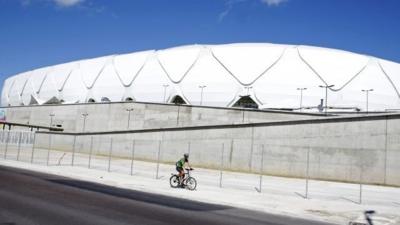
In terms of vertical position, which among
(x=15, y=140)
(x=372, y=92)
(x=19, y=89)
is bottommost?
(x=15, y=140)

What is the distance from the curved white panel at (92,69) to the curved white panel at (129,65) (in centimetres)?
403

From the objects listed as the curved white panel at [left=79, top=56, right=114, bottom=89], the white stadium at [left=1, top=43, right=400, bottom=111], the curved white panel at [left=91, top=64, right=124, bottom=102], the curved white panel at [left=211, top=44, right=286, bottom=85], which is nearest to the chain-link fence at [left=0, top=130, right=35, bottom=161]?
the white stadium at [left=1, top=43, right=400, bottom=111]

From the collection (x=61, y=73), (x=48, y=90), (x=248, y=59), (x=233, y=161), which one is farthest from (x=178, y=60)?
(x=233, y=161)

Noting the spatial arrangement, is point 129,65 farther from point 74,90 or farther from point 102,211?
point 102,211

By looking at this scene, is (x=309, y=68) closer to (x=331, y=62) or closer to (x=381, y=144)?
(x=331, y=62)

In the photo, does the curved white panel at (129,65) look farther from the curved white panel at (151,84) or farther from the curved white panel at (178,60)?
the curved white panel at (178,60)

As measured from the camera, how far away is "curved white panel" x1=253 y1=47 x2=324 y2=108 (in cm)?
7300

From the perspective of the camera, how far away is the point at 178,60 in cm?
7912

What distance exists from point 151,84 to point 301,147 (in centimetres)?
4974

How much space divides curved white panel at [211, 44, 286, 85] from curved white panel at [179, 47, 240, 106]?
128 cm

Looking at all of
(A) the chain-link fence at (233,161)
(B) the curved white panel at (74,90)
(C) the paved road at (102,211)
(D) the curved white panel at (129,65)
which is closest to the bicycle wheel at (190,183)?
(A) the chain-link fence at (233,161)

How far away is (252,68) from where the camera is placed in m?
75.2

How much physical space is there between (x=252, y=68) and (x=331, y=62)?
519 inches

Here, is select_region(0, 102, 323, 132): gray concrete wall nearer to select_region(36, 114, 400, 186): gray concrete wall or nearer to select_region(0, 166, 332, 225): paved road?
select_region(36, 114, 400, 186): gray concrete wall
